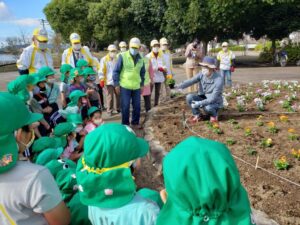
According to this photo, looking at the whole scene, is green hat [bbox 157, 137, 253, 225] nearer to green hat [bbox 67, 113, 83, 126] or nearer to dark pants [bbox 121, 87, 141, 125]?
green hat [bbox 67, 113, 83, 126]

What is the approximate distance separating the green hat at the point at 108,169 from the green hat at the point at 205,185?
0.45m

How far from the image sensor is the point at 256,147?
16.0 feet

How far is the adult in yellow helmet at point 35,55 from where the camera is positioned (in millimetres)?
5426

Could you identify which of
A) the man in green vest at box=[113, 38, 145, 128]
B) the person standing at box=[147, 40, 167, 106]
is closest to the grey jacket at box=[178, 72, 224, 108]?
the man in green vest at box=[113, 38, 145, 128]

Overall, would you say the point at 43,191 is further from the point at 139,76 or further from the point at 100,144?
the point at 139,76

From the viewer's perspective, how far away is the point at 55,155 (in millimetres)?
2855

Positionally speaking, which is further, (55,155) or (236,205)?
(55,155)

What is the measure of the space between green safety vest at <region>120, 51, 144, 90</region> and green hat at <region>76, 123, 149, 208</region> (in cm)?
440

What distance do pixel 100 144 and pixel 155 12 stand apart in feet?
71.8

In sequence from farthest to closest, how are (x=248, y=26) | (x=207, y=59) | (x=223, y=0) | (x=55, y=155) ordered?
1. (x=248, y=26)
2. (x=223, y=0)
3. (x=207, y=59)
4. (x=55, y=155)

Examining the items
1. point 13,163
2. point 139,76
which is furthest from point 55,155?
point 139,76

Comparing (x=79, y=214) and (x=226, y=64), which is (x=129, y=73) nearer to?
(x=79, y=214)

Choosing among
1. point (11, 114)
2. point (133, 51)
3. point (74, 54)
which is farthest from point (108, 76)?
point (11, 114)

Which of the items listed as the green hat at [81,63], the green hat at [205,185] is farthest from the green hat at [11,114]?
the green hat at [81,63]
